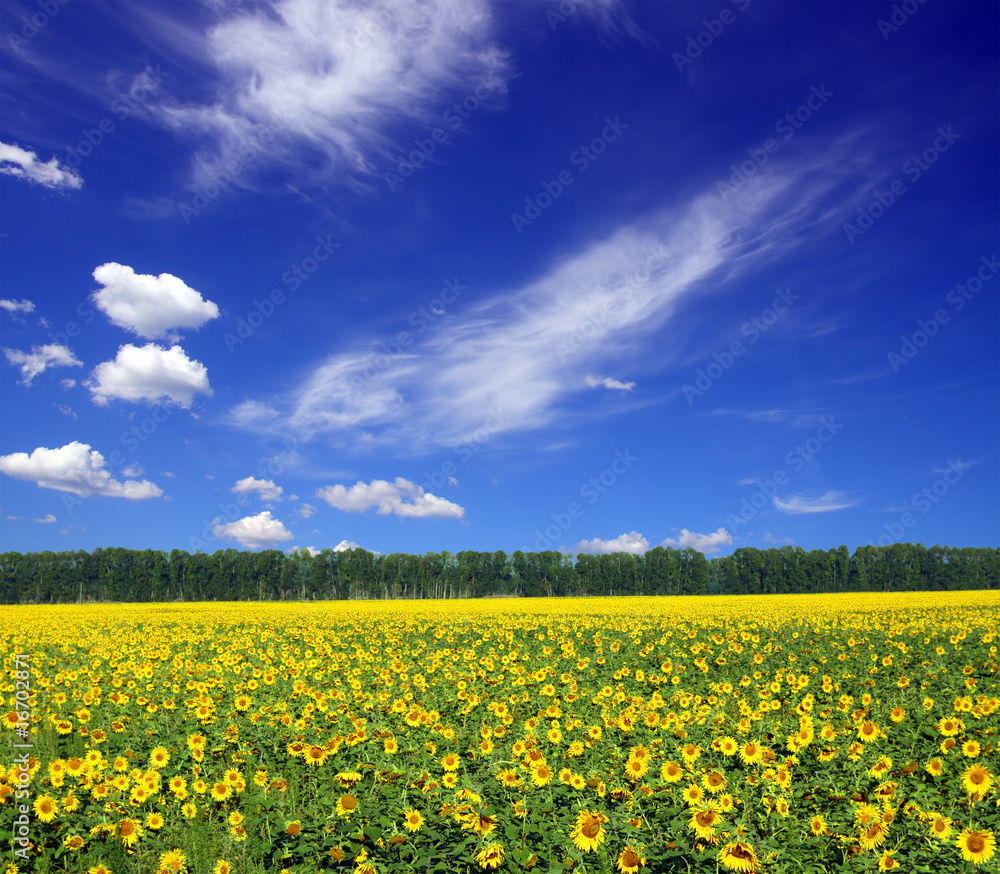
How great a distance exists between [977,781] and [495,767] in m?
4.83

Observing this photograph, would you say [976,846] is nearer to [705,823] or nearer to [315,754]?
[705,823]

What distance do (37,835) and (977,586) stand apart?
454ft

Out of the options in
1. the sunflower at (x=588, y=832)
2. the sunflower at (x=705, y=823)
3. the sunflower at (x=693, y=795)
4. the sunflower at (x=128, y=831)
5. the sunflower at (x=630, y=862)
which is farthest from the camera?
the sunflower at (x=128, y=831)

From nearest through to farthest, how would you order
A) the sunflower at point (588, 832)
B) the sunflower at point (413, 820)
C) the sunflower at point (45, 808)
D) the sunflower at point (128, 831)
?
the sunflower at point (588, 832) → the sunflower at point (413, 820) → the sunflower at point (128, 831) → the sunflower at point (45, 808)

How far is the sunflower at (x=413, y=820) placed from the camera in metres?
5.11

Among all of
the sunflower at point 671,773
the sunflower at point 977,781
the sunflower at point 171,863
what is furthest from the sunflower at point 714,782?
the sunflower at point 171,863

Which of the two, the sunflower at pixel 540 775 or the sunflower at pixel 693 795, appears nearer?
the sunflower at pixel 693 795

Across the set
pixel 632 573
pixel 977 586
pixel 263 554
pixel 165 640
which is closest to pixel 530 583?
pixel 632 573

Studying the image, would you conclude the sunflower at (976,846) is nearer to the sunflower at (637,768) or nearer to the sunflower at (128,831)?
the sunflower at (637,768)

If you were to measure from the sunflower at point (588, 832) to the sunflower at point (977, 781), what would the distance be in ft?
12.2

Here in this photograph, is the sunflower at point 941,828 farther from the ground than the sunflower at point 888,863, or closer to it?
farther from the ground

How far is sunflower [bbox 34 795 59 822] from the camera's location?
233 inches

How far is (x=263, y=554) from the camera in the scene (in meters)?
114

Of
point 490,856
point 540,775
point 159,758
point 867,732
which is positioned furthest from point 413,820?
point 867,732
